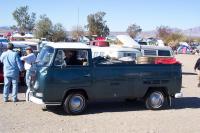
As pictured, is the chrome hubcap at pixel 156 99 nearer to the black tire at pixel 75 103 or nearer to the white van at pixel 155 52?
the black tire at pixel 75 103

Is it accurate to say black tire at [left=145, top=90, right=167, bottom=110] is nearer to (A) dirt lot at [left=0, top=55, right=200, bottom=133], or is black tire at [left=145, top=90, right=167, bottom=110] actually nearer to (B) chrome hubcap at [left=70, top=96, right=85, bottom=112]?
(A) dirt lot at [left=0, top=55, right=200, bottom=133]

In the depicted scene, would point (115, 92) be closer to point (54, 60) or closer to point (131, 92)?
point (131, 92)

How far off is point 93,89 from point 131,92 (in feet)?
4.12

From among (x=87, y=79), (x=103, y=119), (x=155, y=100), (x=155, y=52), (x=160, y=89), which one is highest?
(x=155, y=52)

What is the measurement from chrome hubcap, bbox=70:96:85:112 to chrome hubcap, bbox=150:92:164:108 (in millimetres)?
2305

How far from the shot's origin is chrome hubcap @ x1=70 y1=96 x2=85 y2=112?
10984 mm

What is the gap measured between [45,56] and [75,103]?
1515 mm

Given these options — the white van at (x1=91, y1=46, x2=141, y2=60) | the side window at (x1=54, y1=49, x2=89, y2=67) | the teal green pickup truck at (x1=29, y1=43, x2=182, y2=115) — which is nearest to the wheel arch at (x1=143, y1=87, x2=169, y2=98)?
the teal green pickup truck at (x1=29, y1=43, x2=182, y2=115)

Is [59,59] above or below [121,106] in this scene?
above

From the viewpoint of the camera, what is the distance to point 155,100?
12281mm

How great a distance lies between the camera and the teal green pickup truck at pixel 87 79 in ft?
Answer: 35.0

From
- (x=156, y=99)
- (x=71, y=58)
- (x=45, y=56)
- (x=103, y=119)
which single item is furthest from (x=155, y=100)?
(x=45, y=56)

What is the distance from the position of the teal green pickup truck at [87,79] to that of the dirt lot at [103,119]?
45cm

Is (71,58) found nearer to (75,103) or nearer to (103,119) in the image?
(75,103)
